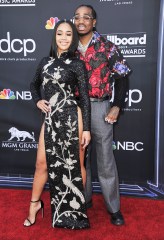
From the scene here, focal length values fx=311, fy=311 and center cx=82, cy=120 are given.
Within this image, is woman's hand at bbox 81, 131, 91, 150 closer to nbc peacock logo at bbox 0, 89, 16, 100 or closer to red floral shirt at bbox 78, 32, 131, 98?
red floral shirt at bbox 78, 32, 131, 98

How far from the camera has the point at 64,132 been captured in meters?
2.31

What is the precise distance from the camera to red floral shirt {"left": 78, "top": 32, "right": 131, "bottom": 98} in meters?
2.41

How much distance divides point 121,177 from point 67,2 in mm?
1791

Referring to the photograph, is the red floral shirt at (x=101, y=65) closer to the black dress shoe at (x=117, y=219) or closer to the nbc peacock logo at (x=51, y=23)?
the nbc peacock logo at (x=51, y=23)

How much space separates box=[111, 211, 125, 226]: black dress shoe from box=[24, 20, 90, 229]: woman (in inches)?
9.5

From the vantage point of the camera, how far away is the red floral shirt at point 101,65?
241 centimetres

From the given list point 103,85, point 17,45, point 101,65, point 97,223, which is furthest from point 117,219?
point 17,45

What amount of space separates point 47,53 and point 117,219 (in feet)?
5.50

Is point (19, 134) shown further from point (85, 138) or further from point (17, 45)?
point (85, 138)

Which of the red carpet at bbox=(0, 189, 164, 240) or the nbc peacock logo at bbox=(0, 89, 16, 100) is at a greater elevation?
the nbc peacock logo at bbox=(0, 89, 16, 100)

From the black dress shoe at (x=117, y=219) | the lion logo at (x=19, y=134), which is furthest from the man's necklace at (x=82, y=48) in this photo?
the black dress shoe at (x=117, y=219)

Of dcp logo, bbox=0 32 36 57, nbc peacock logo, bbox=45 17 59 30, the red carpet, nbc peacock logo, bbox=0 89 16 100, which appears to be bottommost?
the red carpet

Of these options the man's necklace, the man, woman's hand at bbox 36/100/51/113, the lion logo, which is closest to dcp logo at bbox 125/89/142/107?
the man

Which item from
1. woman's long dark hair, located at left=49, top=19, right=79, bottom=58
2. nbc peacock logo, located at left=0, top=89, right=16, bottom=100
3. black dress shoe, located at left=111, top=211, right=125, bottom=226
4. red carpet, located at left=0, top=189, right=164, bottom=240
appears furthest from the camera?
nbc peacock logo, located at left=0, top=89, right=16, bottom=100
